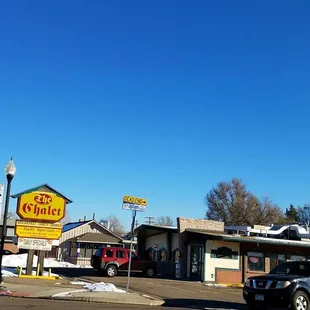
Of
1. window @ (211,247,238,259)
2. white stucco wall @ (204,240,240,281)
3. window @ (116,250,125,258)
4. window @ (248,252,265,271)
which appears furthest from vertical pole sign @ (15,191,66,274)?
window @ (248,252,265,271)

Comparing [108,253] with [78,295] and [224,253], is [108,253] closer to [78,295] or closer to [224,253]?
[224,253]

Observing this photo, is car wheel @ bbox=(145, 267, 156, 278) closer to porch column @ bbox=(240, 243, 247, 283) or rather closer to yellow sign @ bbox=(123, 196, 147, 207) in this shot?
porch column @ bbox=(240, 243, 247, 283)

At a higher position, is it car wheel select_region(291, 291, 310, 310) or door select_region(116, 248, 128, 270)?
door select_region(116, 248, 128, 270)

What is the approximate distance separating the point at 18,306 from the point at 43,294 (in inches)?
140

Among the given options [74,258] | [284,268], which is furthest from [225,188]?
[284,268]

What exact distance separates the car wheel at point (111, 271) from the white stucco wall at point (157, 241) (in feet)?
21.5

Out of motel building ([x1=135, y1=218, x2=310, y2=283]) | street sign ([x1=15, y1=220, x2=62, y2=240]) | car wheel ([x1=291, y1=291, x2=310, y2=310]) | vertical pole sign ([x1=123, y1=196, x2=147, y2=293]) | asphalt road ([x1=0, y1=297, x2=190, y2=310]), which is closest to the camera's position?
asphalt road ([x1=0, y1=297, x2=190, y2=310])

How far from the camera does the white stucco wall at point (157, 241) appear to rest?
34575 millimetres

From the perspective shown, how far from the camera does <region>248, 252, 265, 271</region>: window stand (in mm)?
30789

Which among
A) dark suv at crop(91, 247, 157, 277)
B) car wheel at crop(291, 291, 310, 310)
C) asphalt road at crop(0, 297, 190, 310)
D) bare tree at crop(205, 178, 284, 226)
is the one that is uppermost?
bare tree at crop(205, 178, 284, 226)

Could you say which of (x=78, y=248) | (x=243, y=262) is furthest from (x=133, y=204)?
(x=78, y=248)

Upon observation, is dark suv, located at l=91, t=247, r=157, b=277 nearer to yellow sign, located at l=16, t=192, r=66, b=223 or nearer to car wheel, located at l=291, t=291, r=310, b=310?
yellow sign, located at l=16, t=192, r=66, b=223

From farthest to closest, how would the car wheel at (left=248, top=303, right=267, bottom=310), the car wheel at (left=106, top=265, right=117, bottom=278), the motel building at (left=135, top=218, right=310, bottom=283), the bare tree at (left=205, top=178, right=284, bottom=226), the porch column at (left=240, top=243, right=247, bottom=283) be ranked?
the bare tree at (left=205, top=178, right=284, bottom=226), the porch column at (left=240, top=243, right=247, bottom=283), the motel building at (left=135, top=218, right=310, bottom=283), the car wheel at (left=106, top=265, right=117, bottom=278), the car wheel at (left=248, top=303, right=267, bottom=310)

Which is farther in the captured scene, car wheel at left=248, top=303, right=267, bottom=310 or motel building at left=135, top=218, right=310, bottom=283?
motel building at left=135, top=218, right=310, bottom=283
